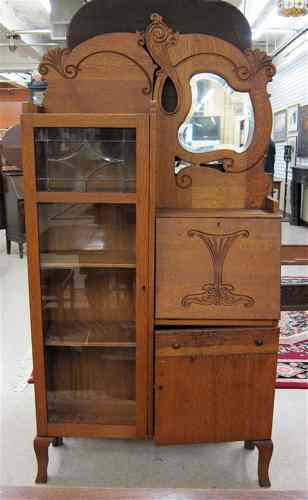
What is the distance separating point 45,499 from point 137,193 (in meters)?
1.06

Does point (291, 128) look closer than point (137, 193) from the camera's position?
No

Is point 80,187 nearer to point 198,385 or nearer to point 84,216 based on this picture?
point 84,216

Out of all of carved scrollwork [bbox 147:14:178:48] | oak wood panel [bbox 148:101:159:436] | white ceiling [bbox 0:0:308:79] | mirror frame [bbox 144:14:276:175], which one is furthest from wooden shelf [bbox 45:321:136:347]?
white ceiling [bbox 0:0:308:79]

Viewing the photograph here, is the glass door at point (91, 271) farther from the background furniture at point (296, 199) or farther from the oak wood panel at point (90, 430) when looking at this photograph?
the background furniture at point (296, 199)

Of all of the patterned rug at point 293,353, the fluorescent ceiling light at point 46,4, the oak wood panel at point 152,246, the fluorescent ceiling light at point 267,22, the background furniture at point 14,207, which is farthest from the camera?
the fluorescent ceiling light at point 267,22

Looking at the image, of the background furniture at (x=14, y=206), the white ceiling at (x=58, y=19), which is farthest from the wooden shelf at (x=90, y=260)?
the white ceiling at (x=58, y=19)

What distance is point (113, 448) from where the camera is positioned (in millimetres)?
2135

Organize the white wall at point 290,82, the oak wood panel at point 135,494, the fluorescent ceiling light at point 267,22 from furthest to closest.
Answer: the white wall at point 290,82 → the fluorescent ceiling light at point 267,22 → the oak wood panel at point 135,494

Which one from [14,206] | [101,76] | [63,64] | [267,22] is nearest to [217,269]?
[101,76]

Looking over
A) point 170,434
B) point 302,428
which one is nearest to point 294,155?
point 302,428

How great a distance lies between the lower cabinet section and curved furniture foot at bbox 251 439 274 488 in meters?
0.03

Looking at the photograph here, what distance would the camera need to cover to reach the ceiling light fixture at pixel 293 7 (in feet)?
13.3

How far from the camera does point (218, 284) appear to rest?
5.80 feet

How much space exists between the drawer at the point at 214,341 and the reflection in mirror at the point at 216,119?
0.76 meters
